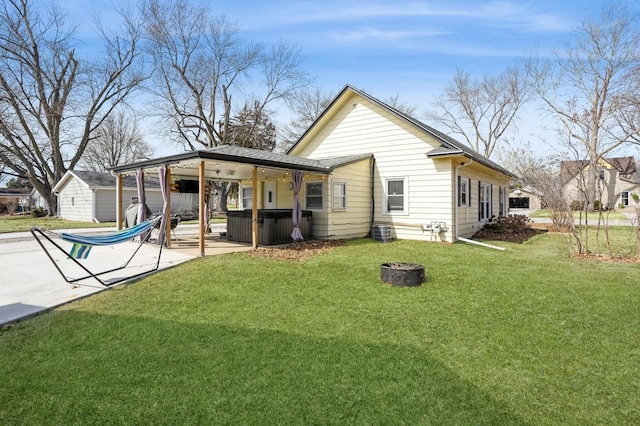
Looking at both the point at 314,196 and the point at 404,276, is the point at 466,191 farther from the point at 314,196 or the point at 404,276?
the point at 404,276

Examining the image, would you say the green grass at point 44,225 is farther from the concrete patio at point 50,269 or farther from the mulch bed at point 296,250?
the mulch bed at point 296,250

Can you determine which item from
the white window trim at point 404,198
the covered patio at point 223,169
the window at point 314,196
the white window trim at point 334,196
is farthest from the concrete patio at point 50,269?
the white window trim at point 404,198

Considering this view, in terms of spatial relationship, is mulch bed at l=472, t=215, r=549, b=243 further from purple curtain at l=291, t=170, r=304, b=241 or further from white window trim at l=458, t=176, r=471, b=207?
purple curtain at l=291, t=170, r=304, b=241

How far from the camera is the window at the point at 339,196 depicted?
11711 millimetres

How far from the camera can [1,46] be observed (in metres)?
22.8

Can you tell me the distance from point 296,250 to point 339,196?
3252 millimetres

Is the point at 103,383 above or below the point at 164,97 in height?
below

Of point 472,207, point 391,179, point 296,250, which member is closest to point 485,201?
point 472,207

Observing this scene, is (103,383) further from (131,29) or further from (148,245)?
(131,29)

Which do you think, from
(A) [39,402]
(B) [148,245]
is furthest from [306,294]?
(B) [148,245]

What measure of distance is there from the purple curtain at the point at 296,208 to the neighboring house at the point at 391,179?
3.90 ft

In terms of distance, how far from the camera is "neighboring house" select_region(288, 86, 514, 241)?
38.0ft

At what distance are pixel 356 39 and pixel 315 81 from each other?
17.9 m

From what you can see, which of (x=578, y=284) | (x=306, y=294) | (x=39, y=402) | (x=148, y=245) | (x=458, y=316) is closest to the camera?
(x=39, y=402)
